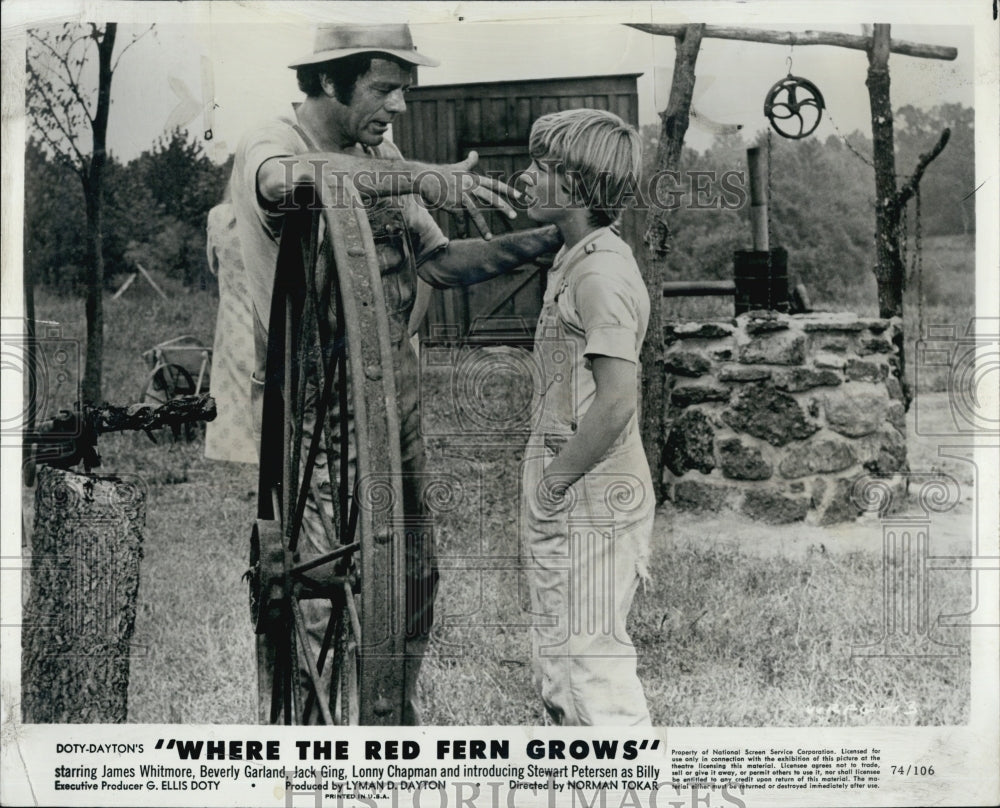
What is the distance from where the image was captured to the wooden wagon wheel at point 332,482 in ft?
9.62

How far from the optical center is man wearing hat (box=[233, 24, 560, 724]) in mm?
3932

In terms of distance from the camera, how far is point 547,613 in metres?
3.91

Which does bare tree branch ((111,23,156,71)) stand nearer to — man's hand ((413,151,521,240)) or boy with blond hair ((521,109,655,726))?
man's hand ((413,151,521,240))

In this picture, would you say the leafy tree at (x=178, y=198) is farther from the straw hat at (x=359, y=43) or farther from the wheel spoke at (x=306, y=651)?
the wheel spoke at (x=306, y=651)

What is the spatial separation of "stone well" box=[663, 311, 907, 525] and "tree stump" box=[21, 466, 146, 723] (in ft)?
6.51

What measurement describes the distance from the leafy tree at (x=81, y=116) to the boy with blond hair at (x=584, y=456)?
5.18ft

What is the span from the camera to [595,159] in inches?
150

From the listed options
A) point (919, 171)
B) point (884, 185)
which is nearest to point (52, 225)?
point (884, 185)

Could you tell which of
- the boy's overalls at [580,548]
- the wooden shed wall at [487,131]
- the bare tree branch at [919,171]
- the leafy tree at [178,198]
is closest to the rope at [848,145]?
the bare tree branch at [919,171]

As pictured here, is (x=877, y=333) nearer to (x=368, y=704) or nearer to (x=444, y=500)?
(x=444, y=500)

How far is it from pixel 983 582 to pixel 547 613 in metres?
1.58

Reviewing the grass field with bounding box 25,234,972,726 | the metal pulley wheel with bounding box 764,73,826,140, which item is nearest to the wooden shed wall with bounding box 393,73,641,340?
the grass field with bounding box 25,234,972,726

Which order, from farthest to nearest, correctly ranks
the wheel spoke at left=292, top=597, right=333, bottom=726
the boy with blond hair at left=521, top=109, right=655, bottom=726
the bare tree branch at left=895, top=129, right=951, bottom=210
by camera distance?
the bare tree branch at left=895, top=129, right=951, bottom=210 → the boy with blond hair at left=521, top=109, right=655, bottom=726 → the wheel spoke at left=292, top=597, right=333, bottom=726

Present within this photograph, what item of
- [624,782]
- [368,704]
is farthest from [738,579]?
[368,704]
